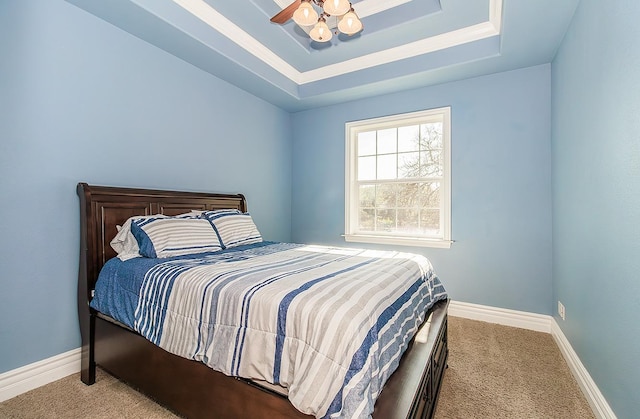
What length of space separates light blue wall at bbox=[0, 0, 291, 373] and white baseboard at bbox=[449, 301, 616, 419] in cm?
317

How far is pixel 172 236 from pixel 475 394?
2.26m

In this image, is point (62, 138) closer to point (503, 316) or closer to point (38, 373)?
point (38, 373)

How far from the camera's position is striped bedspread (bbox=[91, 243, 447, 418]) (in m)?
1.05

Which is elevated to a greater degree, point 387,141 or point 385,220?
point 387,141

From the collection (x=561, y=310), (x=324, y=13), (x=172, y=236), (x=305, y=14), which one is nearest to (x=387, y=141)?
(x=324, y=13)

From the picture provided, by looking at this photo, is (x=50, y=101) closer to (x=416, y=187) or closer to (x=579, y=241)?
(x=416, y=187)

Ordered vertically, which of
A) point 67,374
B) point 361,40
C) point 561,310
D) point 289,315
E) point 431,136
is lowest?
point 67,374

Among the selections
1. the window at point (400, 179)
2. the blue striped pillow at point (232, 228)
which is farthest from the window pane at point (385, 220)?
the blue striped pillow at point (232, 228)

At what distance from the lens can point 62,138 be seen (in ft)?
6.69

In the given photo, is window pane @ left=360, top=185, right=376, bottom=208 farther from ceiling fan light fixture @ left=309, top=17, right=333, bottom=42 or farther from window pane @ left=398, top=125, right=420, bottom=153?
ceiling fan light fixture @ left=309, top=17, right=333, bottom=42

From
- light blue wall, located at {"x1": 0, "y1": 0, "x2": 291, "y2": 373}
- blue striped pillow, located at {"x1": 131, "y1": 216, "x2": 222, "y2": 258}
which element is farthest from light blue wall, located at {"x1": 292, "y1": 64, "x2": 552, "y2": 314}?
light blue wall, located at {"x1": 0, "y1": 0, "x2": 291, "y2": 373}

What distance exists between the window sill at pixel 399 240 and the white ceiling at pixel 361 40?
1726 millimetres

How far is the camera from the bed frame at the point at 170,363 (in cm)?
119

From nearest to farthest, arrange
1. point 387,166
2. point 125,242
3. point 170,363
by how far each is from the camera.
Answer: point 170,363 < point 125,242 < point 387,166
